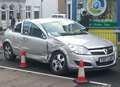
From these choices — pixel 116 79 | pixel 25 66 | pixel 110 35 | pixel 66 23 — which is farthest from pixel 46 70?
pixel 110 35

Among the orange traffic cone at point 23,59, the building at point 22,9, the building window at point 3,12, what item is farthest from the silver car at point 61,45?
the building window at point 3,12

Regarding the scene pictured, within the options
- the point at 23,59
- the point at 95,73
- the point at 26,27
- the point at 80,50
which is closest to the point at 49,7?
the point at 26,27

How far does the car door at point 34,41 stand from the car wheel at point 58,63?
47cm

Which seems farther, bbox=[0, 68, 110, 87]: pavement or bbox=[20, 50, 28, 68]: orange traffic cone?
bbox=[20, 50, 28, 68]: orange traffic cone

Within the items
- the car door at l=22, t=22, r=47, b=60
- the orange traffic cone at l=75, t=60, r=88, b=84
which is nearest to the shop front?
the car door at l=22, t=22, r=47, b=60

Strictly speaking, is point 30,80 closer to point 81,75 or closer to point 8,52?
point 81,75

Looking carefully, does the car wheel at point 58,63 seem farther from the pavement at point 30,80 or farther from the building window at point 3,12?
the building window at point 3,12

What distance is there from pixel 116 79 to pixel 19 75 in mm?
2670

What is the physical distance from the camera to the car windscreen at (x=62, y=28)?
11.6 m

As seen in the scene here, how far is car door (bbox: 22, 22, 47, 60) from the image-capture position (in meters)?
11.5

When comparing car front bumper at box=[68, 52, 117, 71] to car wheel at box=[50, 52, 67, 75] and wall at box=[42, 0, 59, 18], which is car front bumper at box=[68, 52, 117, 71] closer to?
car wheel at box=[50, 52, 67, 75]

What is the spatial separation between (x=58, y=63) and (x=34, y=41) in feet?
4.53

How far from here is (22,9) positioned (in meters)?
50.1

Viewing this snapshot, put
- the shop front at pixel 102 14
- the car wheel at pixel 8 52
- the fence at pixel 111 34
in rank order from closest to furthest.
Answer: the car wheel at pixel 8 52, the fence at pixel 111 34, the shop front at pixel 102 14
